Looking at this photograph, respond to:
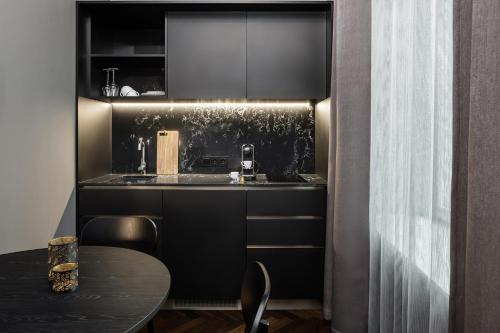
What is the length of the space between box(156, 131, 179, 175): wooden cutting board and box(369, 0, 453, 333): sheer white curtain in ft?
5.90

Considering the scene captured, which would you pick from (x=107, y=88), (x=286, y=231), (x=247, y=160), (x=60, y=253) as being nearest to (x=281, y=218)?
(x=286, y=231)

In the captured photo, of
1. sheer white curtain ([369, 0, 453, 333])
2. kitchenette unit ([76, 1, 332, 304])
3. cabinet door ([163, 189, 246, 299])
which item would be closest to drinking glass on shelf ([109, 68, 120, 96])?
kitchenette unit ([76, 1, 332, 304])

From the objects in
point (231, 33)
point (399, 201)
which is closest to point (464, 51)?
point (399, 201)

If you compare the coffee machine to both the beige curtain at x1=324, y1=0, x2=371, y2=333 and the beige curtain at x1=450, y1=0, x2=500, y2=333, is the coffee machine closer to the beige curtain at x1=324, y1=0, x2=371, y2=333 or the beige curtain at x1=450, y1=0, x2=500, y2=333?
the beige curtain at x1=324, y1=0, x2=371, y2=333

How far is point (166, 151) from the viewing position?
3.18 meters

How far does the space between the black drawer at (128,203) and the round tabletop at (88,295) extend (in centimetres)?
121

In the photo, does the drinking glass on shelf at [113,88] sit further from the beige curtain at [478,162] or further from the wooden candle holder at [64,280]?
the beige curtain at [478,162]

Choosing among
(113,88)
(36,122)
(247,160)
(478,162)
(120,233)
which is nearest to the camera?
(478,162)

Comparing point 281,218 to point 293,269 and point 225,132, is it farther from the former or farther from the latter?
point 225,132

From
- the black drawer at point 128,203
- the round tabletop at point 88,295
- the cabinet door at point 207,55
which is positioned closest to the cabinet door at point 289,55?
the cabinet door at point 207,55

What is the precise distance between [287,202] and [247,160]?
67 centimetres

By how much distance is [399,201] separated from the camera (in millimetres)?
1573

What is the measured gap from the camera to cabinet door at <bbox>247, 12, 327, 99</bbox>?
2.80m

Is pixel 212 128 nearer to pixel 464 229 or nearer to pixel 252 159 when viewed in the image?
pixel 252 159
